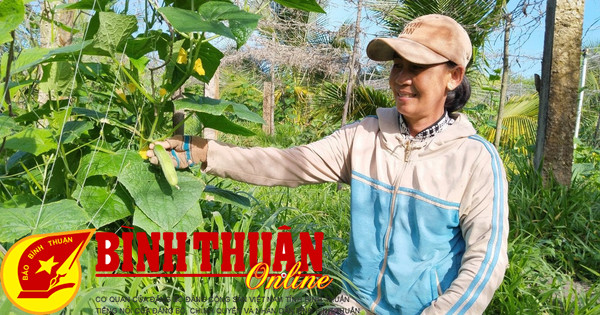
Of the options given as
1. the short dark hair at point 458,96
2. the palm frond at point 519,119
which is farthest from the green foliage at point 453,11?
the short dark hair at point 458,96

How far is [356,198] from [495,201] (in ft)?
1.40

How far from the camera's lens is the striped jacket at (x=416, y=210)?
1395 millimetres

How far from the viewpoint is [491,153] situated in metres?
1.46

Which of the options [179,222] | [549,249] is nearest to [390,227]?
[179,222]

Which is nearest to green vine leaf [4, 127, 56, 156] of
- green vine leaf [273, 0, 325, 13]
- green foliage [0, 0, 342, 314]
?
green foliage [0, 0, 342, 314]

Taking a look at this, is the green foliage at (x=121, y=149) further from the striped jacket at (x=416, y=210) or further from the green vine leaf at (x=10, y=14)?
the striped jacket at (x=416, y=210)

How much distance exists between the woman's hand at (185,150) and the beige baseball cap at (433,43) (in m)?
0.65

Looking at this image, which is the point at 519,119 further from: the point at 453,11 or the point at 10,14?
the point at 10,14

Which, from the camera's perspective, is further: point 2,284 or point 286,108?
point 286,108

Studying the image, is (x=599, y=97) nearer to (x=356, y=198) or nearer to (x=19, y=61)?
(x=356, y=198)

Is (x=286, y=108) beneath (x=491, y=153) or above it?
beneath

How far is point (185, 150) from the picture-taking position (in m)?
1.50

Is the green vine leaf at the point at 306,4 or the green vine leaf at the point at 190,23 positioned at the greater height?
the green vine leaf at the point at 306,4

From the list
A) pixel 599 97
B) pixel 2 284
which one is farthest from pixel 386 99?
pixel 599 97
